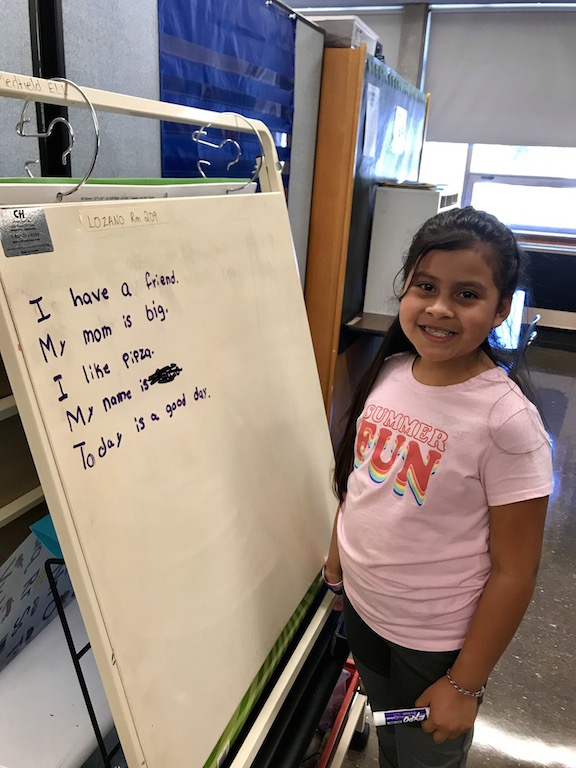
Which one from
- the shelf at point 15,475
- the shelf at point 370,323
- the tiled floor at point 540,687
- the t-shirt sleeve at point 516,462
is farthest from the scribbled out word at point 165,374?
the shelf at point 370,323

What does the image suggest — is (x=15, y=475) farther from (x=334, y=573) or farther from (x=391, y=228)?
(x=391, y=228)

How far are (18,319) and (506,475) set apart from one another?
0.59m

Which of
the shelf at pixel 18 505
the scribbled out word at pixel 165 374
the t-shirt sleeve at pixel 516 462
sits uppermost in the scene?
the scribbled out word at pixel 165 374

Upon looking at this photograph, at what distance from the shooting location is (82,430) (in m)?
0.58

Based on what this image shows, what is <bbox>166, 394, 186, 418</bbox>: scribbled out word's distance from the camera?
0.69 m

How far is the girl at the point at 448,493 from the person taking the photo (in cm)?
76

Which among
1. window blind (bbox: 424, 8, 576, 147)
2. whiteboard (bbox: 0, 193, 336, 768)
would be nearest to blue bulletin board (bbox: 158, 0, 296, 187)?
whiteboard (bbox: 0, 193, 336, 768)

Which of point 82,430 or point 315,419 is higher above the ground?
point 82,430

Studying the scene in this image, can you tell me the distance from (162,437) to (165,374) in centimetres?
7

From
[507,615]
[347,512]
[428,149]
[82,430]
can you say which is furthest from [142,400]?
[428,149]

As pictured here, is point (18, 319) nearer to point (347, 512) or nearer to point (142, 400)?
point (142, 400)

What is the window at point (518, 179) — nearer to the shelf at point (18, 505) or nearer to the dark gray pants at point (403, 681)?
the dark gray pants at point (403, 681)

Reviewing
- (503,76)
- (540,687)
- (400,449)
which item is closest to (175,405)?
(400,449)

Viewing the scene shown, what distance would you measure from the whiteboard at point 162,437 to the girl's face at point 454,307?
253 mm
